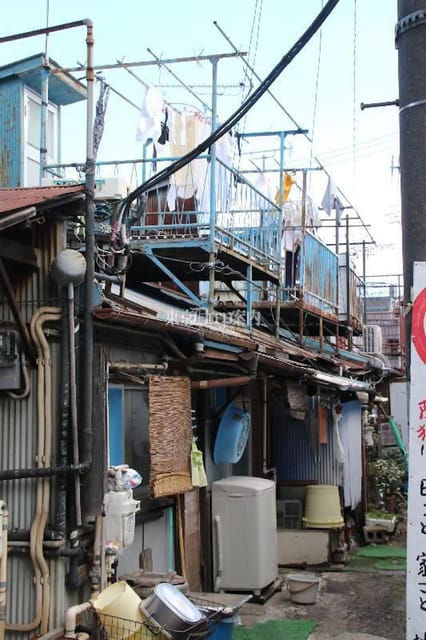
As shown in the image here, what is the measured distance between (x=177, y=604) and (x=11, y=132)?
844 centimetres

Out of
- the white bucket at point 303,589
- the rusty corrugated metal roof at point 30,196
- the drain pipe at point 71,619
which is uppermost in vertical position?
the rusty corrugated metal roof at point 30,196

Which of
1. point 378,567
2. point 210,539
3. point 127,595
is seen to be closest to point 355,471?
point 378,567

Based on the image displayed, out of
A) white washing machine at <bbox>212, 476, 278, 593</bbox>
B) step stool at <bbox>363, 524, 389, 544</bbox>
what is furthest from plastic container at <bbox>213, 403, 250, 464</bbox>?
step stool at <bbox>363, 524, 389, 544</bbox>

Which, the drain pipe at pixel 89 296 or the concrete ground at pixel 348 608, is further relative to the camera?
the concrete ground at pixel 348 608

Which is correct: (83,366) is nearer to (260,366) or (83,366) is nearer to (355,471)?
(260,366)

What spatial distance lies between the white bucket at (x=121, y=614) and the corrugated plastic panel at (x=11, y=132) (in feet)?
24.3

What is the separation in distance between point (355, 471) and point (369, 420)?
24.2 ft

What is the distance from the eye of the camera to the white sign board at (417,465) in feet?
14.7

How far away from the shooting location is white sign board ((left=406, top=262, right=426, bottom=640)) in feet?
14.7

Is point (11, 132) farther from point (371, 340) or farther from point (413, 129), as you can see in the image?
point (371, 340)

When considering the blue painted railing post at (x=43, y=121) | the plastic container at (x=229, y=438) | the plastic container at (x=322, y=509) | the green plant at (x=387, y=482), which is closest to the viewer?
the blue painted railing post at (x=43, y=121)

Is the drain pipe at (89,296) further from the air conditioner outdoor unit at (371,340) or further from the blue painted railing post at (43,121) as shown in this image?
the air conditioner outdoor unit at (371,340)

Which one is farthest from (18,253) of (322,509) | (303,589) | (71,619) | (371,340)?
(371,340)

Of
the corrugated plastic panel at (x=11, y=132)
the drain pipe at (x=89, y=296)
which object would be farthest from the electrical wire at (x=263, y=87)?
the corrugated plastic panel at (x=11, y=132)
